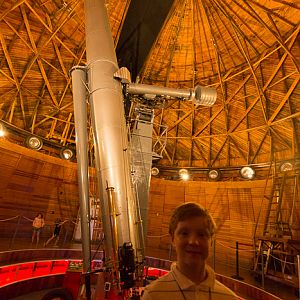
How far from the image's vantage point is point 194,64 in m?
11.9

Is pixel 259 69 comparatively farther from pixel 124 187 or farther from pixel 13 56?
pixel 13 56

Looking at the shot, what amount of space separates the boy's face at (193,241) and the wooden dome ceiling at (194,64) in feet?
21.5

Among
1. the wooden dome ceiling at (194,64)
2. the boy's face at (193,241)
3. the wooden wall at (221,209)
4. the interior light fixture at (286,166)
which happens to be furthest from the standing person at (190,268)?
Answer: the interior light fixture at (286,166)

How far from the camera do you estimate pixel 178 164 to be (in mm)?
15953

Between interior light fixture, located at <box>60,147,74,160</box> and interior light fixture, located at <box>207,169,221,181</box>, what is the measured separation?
8662 mm

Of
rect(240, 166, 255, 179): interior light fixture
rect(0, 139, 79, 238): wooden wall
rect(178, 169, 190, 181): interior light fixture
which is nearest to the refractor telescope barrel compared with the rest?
rect(0, 139, 79, 238): wooden wall

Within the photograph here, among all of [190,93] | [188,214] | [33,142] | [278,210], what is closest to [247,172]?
[278,210]

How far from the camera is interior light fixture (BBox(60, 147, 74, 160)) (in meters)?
12.5

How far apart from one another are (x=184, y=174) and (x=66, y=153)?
756 centimetres

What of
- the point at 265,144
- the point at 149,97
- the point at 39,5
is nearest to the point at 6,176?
the point at 39,5

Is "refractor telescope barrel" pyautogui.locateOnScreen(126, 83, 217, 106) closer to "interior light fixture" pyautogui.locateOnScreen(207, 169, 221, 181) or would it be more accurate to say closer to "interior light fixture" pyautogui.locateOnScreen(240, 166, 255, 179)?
"interior light fixture" pyautogui.locateOnScreen(240, 166, 255, 179)

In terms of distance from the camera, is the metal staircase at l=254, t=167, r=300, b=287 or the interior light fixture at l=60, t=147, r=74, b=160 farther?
the interior light fixture at l=60, t=147, r=74, b=160

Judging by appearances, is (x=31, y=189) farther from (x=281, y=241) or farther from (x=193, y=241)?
(x=193, y=241)

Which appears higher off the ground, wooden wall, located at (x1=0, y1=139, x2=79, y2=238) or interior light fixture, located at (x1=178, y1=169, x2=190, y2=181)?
interior light fixture, located at (x1=178, y1=169, x2=190, y2=181)
